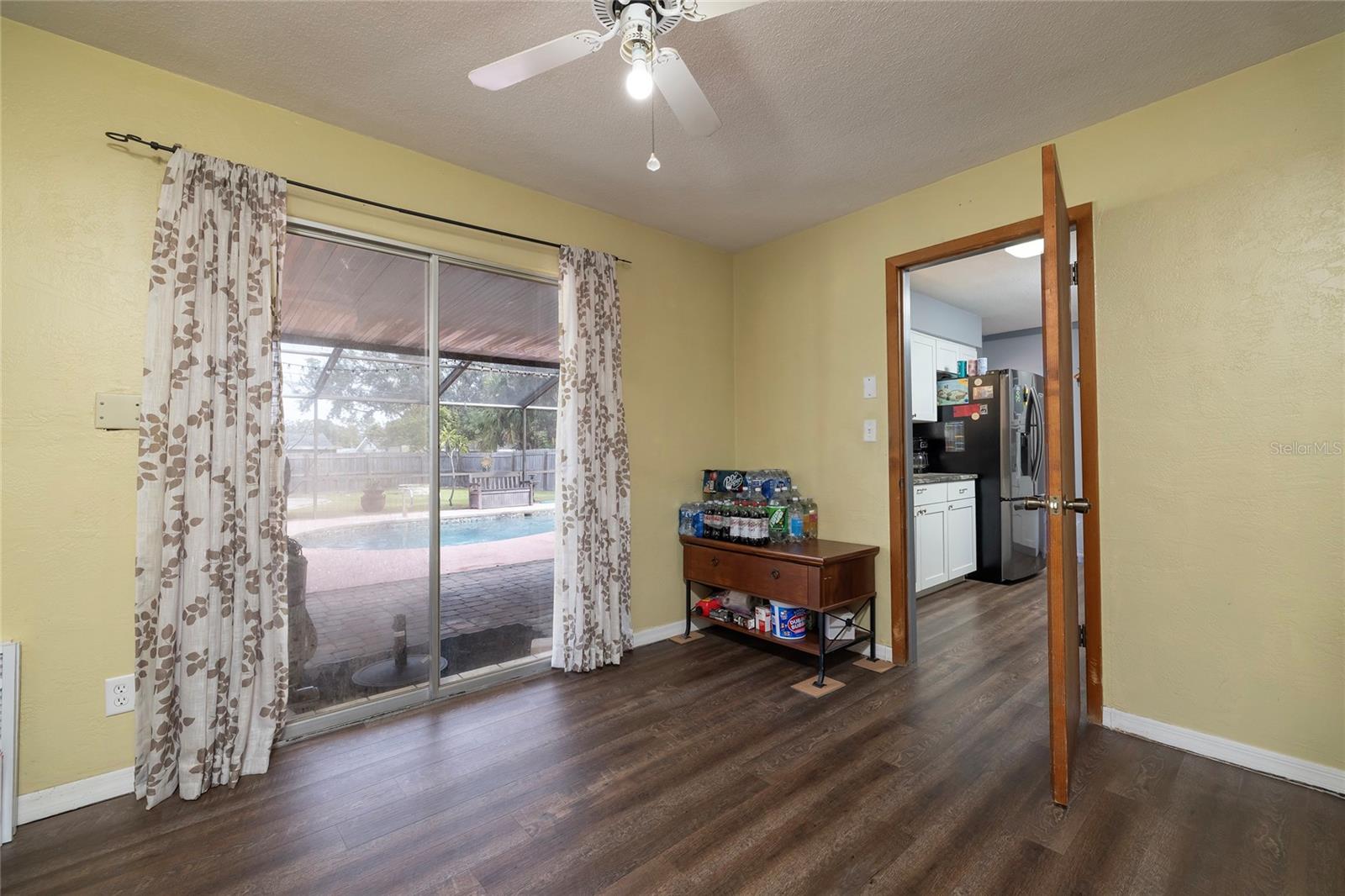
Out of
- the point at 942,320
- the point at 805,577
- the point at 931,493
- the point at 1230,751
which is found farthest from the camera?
the point at 942,320

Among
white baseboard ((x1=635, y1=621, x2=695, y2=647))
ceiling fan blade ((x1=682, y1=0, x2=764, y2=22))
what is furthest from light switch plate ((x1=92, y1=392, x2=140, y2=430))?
white baseboard ((x1=635, y1=621, x2=695, y2=647))

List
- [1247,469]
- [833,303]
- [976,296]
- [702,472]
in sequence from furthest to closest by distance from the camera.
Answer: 1. [976,296]
2. [702,472]
3. [833,303]
4. [1247,469]

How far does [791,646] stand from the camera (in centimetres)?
305

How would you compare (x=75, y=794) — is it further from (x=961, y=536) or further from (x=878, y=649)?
(x=961, y=536)

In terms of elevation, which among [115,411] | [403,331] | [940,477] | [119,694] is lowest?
[119,694]

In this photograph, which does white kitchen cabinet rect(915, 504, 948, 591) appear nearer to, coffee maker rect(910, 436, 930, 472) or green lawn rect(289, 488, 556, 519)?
coffee maker rect(910, 436, 930, 472)

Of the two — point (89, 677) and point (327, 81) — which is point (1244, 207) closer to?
point (327, 81)

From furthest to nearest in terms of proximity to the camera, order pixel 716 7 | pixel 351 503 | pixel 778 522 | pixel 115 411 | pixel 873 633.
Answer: pixel 778 522, pixel 873 633, pixel 351 503, pixel 115 411, pixel 716 7

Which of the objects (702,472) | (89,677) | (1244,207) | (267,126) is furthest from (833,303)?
(89,677)

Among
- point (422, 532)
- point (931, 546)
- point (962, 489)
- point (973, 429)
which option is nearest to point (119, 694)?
point (422, 532)

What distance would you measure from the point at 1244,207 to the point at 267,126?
3.81m

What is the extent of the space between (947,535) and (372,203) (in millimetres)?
4601

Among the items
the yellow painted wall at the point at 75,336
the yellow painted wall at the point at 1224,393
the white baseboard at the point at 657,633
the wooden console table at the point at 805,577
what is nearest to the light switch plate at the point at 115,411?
the yellow painted wall at the point at 75,336

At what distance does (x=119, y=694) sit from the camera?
1.94 meters
